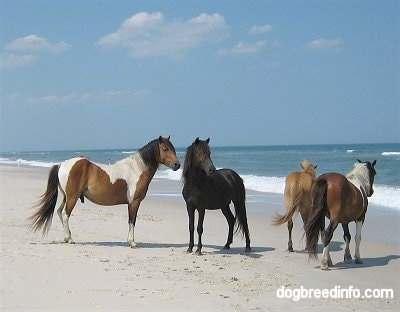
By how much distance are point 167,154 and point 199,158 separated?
70cm

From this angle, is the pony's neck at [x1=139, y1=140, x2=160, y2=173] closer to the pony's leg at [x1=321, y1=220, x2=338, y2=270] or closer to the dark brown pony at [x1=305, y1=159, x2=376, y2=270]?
the dark brown pony at [x1=305, y1=159, x2=376, y2=270]

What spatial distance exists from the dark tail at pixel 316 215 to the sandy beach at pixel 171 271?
1.28 ft

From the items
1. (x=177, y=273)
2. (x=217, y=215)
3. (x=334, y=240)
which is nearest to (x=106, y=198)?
(x=177, y=273)

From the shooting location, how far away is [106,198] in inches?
339

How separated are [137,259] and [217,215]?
624cm

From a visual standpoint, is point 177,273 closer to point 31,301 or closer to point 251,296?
point 251,296

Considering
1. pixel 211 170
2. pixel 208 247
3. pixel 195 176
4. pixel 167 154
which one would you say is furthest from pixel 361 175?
pixel 167 154

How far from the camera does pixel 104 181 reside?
338 inches

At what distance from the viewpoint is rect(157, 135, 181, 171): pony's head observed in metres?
8.73

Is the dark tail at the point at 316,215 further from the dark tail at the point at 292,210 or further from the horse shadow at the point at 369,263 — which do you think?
the dark tail at the point at 292,210

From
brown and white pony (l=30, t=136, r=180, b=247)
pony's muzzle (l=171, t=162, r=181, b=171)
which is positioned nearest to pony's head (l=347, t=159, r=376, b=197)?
pony's muzzle (l=171, t=162, r=181, b=171)

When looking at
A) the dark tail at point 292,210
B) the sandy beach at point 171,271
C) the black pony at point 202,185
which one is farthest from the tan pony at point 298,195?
the black pony at point 202,185

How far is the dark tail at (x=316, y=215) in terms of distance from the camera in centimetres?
746

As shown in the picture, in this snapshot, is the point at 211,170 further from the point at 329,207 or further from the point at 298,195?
the point at 329,207
